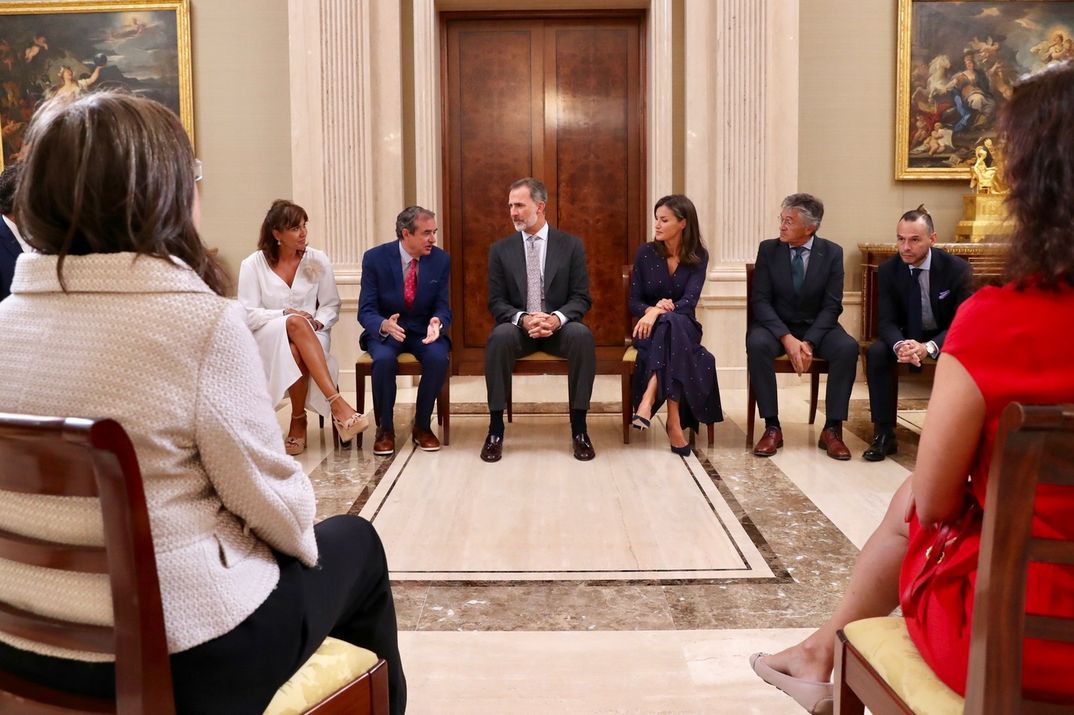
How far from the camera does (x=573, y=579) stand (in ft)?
12.0

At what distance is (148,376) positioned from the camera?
144 cm

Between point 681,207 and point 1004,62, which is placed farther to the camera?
point 1004,62

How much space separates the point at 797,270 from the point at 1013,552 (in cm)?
481

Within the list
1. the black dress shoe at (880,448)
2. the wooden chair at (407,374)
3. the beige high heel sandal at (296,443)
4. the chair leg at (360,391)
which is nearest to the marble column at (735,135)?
the black dress shoe at (880,448)

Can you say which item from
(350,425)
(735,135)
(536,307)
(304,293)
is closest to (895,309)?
(536,307)

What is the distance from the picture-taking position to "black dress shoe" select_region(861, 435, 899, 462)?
5457 mm

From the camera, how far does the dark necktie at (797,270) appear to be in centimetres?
589

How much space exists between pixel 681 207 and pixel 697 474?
1617mm

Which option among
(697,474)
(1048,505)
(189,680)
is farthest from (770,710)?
(697,474)

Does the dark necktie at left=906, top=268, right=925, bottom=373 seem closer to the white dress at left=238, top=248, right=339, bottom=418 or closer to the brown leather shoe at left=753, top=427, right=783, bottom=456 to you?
the brown leather shoe at left=753, top=427, right=783, bottom=456

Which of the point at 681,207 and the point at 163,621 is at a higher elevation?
the point at 681,207

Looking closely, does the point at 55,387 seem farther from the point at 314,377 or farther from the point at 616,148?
the point at 616,148

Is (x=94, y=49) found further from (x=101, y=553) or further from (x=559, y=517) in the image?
(x=101, y=553)

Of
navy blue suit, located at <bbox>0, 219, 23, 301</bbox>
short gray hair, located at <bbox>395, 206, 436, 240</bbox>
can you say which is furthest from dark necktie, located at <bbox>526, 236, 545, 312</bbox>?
navy blue suit, located at <bbox>0, 219, 23, 301</bbox>
